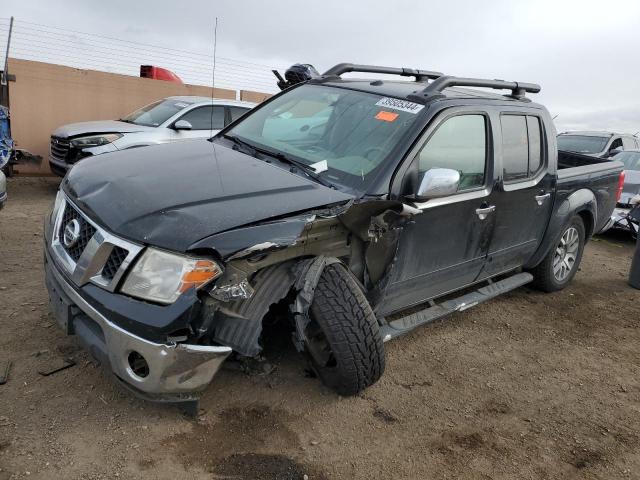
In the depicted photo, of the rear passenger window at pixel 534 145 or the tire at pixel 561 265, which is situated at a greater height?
the rear passenger window at pixel 534 145

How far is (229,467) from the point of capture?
8.14ft

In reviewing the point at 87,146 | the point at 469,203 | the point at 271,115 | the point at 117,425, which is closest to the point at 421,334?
the point at 469,203

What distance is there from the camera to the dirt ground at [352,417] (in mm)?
2514

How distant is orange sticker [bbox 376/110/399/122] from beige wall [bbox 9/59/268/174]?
27.2ft

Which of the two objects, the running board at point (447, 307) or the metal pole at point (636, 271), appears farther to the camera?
the metal pole at point (636, 271)

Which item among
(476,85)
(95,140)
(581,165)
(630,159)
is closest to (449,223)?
(476,85)

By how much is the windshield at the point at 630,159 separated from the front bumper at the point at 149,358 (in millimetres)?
9906

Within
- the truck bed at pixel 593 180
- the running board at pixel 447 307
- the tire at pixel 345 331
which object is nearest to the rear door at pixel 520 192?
the running board at pixel 447 307

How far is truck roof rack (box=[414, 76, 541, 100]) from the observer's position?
357 cm

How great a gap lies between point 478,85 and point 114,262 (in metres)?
2.85

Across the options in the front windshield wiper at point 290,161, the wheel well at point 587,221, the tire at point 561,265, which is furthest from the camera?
the wheel well at point 587,221

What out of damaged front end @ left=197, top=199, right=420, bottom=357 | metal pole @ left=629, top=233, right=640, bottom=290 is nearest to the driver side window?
damaged front end @ left=197, top=199, right=420, bottom=357

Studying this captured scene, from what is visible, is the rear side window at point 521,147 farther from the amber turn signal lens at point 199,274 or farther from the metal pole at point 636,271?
the amber turn signal lens at point 199,274

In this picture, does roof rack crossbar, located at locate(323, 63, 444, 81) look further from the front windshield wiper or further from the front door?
the front windshield wiper
